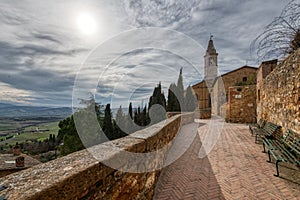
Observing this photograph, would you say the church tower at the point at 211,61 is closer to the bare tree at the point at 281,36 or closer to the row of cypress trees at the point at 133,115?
the row of cypress trees at the point at 133,115

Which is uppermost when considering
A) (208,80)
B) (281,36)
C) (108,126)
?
(208,80)

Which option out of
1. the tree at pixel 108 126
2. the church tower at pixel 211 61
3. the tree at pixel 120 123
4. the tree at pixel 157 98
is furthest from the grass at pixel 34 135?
the church tower at pixel 211 61

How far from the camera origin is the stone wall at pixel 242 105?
1240cm

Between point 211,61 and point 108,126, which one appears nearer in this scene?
point 108,126

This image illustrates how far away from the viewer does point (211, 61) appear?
100 ft

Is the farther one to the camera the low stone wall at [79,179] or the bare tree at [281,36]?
the bare tree at [281,36]

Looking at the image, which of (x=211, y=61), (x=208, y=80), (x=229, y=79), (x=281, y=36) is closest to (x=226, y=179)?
(x=281, y=36)

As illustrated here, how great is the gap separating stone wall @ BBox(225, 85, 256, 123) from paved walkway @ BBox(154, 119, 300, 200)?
8.87 metres

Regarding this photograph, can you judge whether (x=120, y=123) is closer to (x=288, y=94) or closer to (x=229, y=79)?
(x=229, y=79)

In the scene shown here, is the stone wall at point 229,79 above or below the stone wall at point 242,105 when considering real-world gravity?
above

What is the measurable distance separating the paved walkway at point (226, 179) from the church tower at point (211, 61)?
27.5 meters

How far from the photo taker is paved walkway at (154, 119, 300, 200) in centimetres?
274

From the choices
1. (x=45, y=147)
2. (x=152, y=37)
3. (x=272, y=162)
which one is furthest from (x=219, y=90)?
(x=45, y=147)

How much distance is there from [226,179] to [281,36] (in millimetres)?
5015
